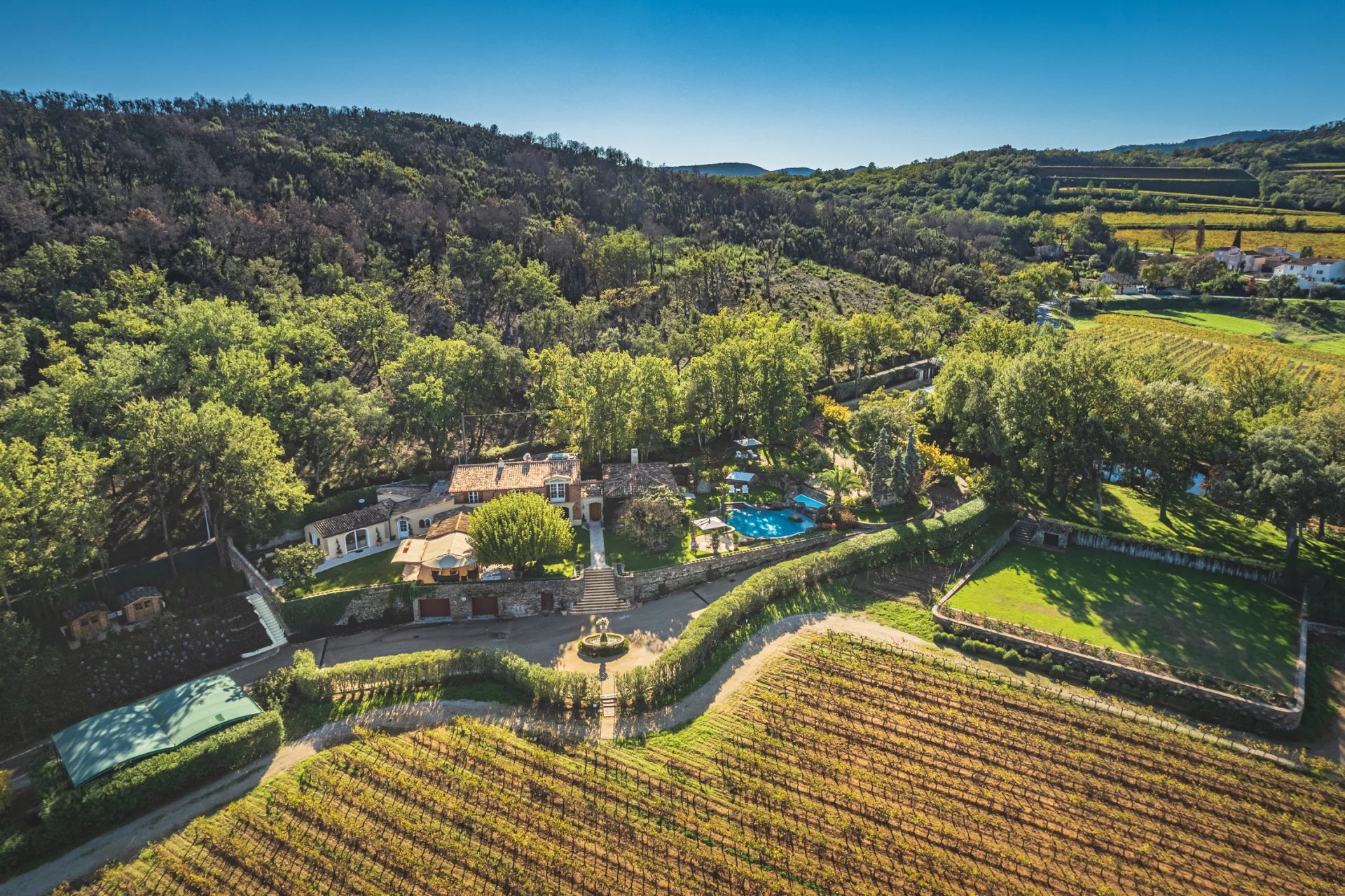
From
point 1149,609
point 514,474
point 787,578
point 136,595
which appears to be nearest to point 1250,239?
point 1149,609

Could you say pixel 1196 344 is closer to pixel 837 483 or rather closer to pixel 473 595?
pixel 837 483

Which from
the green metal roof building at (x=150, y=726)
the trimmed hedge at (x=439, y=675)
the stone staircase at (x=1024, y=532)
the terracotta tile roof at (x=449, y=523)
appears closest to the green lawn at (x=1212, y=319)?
the stone staircase at (x=1024, y=532)

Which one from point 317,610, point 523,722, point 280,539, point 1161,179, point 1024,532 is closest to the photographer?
point 523,722

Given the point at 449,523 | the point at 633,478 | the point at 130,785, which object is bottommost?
the point at 130,785

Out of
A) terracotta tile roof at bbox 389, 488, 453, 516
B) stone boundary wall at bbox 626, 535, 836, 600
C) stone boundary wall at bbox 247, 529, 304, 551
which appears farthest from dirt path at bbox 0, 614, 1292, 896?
stone boundary wall at bbox 247, 529, 304, 551

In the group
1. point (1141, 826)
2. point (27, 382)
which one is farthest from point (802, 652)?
point (27, 382)

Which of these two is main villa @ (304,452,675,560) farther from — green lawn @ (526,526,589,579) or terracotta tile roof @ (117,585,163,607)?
terracotta tile roof @ (117,585,163,607)

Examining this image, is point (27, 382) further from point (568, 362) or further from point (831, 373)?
point (831, 373)
